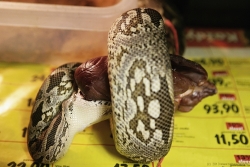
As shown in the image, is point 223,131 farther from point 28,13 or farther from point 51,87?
point 28,13

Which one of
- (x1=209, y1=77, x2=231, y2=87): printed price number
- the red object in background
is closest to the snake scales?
(x1=209, y1=77, x2=231, y2=87): printed price number

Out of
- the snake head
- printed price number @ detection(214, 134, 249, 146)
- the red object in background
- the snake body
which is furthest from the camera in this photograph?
the red object in background

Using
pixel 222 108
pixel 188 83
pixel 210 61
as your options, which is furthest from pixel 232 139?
pixel 210 61

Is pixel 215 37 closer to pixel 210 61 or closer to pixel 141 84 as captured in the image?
pixel 210 61

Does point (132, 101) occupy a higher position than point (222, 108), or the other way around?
point (132, 101)

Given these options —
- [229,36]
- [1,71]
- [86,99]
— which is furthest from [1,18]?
[229,36]

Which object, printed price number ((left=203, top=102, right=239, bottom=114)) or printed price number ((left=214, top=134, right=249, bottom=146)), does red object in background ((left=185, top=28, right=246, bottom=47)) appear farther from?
printed price number ((left=214, top=134, right=249, bottom=146))
